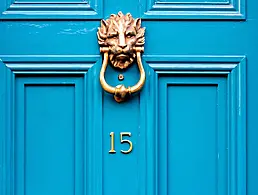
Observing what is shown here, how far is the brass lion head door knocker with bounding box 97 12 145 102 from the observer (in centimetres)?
130

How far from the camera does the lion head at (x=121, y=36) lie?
1302 millimetres

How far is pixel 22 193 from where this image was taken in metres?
1.33

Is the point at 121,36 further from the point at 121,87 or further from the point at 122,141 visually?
the point at 122,141

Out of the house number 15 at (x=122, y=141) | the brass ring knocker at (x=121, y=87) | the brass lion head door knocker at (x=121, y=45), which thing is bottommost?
the house number 15 at (x=122, y=141)

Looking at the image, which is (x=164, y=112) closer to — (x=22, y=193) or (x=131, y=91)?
(x=131, y=91)

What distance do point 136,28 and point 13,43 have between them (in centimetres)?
29

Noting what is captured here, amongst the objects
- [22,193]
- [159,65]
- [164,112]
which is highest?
[159,65]

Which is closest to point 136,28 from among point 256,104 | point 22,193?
point 256,104

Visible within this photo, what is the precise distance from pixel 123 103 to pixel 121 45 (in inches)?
5.4

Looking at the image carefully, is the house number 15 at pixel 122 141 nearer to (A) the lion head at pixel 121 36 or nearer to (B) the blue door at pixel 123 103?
(B) the blue door at pixel 123 103

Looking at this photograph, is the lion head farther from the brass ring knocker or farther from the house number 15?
the house number 15

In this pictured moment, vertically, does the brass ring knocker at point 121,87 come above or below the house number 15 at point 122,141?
above

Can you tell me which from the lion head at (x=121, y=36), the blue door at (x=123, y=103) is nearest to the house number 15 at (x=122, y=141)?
the blue door at (x=123, y=103)

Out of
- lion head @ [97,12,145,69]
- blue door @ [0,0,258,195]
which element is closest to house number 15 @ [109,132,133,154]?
blue door @ [0,0,258,195]
